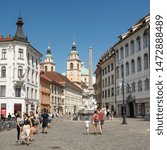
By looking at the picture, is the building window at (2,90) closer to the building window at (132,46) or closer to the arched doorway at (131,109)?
the arched doorway at (131,109)

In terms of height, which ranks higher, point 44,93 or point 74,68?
point 74,68

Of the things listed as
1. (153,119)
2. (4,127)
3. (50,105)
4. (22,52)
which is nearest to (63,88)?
(50,105)

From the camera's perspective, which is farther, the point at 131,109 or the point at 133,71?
the point at 131,109

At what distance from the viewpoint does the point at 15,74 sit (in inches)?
1852

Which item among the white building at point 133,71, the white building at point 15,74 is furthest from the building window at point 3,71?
the white building at point 133,71

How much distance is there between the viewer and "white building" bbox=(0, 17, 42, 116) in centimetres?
4641

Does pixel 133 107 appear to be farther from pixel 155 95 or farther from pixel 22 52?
pixel 155 95

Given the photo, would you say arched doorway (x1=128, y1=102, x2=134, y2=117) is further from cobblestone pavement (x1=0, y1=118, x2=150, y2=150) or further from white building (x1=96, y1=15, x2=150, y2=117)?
cobblestone pavement (x1=0, y1=118, x2=150, y2=150)

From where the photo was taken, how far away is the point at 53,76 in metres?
105

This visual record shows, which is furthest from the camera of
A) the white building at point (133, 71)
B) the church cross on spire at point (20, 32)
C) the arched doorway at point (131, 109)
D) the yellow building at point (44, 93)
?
the yellow building at point (44, 93)

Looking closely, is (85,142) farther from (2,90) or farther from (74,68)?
(74,68)

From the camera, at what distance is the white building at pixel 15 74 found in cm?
4641

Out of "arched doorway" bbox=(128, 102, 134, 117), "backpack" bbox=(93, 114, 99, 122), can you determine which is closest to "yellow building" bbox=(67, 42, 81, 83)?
"arched doorway" bbox=(128, 102, 134, 117)

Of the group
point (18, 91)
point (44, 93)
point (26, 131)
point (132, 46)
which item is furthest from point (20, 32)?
point (26, 131)
